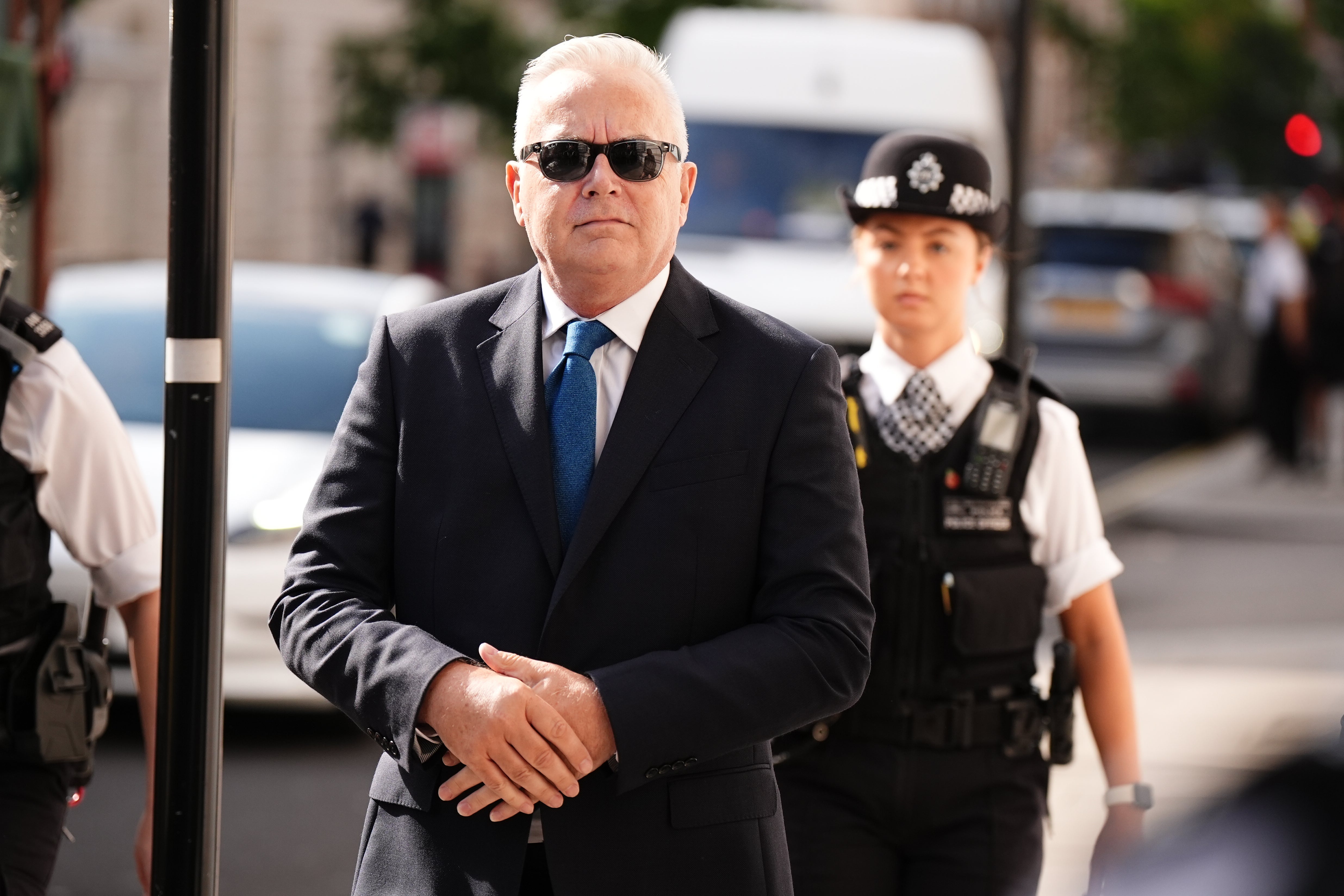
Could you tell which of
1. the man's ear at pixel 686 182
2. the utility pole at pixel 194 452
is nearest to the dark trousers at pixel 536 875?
the utility pole at pixel 194 452

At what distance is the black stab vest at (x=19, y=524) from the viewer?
305 centimetres

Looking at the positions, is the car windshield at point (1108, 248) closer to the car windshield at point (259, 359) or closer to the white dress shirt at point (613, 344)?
the car windshield at point (259, 359)

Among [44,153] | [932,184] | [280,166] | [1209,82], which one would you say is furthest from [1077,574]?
[1209,82]

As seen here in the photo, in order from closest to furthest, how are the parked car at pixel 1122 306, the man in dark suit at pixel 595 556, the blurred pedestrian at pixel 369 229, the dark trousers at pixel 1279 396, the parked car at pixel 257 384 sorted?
the man in dark suit at pixel 595 556 < the parked car at pixel 257 384 < the dark trousers at pixel 1279 396 < the parked car at pixel 1122 306 < the blurred pedestrian at pixel 369 229

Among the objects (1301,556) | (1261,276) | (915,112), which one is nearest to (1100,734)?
(1301,556)

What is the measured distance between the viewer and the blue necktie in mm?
2523

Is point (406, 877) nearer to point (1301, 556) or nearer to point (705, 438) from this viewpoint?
point (705, 438)

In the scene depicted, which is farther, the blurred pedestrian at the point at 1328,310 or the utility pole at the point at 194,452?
the blurred pedestrian at the point at 1328,310

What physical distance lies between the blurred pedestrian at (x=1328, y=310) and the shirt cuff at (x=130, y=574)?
13943 millimetres

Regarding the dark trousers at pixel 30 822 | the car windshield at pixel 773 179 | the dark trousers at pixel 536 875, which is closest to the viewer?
the dark trousers at pixel 536 875

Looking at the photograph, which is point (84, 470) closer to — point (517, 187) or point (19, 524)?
point (19, 524)

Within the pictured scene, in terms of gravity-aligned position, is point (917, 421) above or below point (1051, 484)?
above

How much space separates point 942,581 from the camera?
3.46m

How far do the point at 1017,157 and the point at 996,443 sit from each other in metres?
6.20
